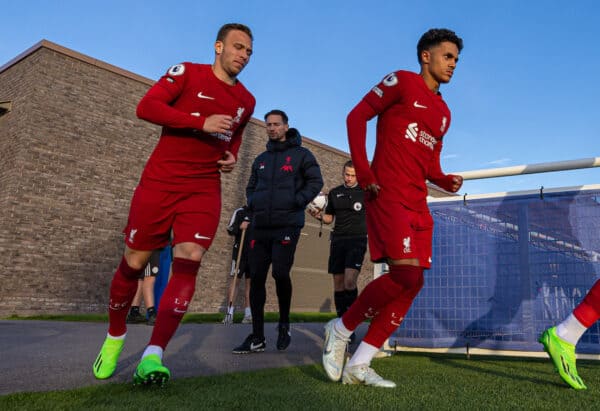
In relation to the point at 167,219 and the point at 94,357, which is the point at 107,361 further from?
the point at 94,357

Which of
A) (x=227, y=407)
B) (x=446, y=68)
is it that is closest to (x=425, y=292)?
(x=446, y=68)

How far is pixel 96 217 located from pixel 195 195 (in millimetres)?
11293

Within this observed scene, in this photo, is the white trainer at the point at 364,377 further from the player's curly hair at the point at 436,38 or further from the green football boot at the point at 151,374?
the player's curly hair at the point at 436,38

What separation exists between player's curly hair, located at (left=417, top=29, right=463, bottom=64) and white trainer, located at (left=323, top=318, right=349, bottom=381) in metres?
1.96

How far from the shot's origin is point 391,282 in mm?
3068

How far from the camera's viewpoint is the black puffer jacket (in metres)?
4.95

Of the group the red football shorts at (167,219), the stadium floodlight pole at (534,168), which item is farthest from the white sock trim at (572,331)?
the red football shorts at (167,219)

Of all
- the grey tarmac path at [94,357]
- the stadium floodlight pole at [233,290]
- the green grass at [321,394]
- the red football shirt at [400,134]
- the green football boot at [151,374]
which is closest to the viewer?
the green grass at [321,394]

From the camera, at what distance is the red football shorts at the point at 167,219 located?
2.94 metres

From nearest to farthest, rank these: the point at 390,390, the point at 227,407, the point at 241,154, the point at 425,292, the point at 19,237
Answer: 1. the point at 227,407
2. the point at 390,390
3. the point at 425,292
4. the point at 19,237
5. the point at 241,154

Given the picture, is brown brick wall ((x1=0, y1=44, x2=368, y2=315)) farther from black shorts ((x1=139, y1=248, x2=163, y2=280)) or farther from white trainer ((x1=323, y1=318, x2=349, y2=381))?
white trainer ((x1=323, y1=318, x2=349, y2=381))

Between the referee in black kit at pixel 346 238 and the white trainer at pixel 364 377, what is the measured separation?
102 inches

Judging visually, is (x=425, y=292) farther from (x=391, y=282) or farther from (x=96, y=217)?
(x=96, y=217)

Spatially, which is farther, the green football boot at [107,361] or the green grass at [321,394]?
the green football boot at [107,361]
